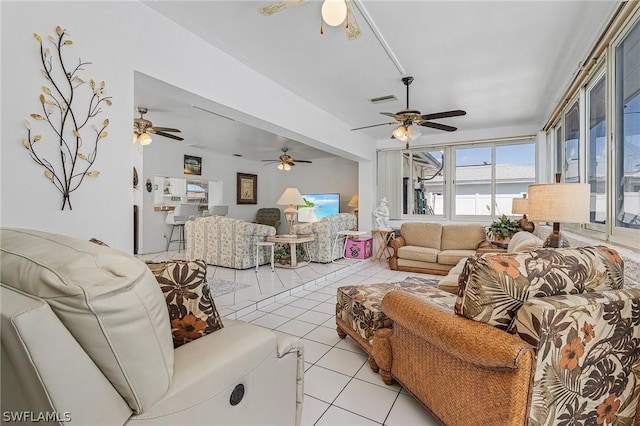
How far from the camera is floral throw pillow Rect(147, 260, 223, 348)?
1.25m

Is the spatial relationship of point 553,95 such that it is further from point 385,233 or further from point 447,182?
point 385,233

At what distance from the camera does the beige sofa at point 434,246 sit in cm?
489

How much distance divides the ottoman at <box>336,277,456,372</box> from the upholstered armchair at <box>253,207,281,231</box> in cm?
681

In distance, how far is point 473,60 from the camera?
3086 millimetres

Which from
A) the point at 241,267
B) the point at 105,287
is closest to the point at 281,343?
the point at 105,287

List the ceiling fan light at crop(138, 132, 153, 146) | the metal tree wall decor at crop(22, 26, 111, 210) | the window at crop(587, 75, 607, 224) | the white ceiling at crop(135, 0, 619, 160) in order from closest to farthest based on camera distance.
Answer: the metal tree wall decor at crop(22, 26, 111, 210), the white ceiling at crop(135, 0, 619, 160), the window at crop(587, 75, 607, 224), the ceiling fan light at crop(138, 132, 153, 146)

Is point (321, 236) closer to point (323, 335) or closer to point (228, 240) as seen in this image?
point (228, 240)

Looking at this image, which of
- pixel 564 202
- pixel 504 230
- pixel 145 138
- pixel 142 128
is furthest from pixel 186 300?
pixel 504 230

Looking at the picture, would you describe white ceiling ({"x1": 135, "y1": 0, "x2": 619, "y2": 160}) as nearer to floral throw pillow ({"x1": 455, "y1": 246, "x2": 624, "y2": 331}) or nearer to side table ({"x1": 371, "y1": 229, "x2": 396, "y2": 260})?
floral throw pillow ({"x1": 455, "y1": 246, "x2": 624, "y2": 331})

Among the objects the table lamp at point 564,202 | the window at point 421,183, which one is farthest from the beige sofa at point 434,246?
the table lamp at point 564,202

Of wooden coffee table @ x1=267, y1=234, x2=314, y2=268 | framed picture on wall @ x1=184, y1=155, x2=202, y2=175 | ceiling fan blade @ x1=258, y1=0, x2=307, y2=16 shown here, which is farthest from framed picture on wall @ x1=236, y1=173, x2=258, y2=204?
ceiling fan blade @ x1=258, y1=0, x2=307, y2=16

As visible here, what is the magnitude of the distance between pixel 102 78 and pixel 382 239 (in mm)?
5086
